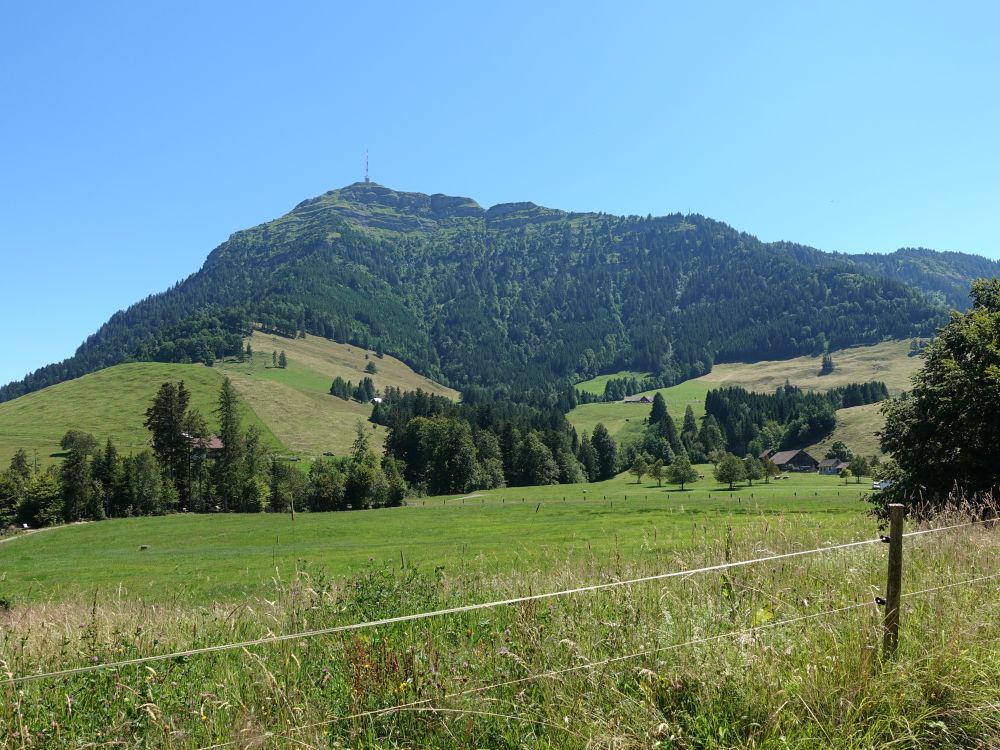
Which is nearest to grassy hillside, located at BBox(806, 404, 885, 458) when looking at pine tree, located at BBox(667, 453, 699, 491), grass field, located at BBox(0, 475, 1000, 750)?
pine tree, located at BBox(667, 453, 699, 491)

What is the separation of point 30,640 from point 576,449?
494ft

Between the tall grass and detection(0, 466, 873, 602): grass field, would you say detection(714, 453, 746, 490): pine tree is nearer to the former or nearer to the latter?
detection(0, 466, 873, 602): grass field

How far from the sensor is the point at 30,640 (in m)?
6.64

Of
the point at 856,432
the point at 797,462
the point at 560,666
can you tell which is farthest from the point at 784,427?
the point at 560,666

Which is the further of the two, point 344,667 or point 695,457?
point 695,457

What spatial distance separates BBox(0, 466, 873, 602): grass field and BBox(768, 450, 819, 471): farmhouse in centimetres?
7714

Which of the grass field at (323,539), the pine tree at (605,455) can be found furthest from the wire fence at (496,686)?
the pine tree at (605,455)

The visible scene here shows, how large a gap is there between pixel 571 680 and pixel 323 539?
54.0 meters

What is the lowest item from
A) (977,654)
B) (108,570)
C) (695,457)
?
(695,457)

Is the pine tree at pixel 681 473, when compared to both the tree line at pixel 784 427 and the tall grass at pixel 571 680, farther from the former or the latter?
the tall grass at pixel 571 680

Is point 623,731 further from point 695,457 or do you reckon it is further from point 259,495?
point 695,457

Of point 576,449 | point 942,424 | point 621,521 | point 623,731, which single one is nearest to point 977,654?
point 623,731

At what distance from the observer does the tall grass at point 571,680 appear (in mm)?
4383

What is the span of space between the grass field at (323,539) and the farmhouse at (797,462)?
77139 millimetres
